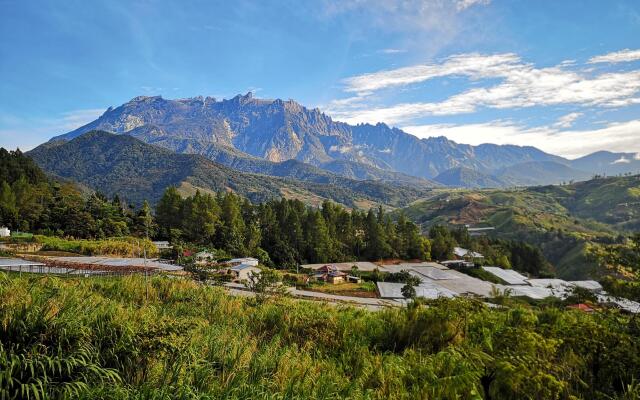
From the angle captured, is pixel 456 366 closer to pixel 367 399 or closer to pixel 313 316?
pixel 367 399

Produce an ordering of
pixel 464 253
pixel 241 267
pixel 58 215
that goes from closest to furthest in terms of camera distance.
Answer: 1. pixel 241 267
2. pixel 58 215
3. pixel 464 253

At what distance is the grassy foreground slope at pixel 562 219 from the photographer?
101000 millimetres

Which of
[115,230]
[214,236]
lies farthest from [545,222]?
[115,230]

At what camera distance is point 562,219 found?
463ft

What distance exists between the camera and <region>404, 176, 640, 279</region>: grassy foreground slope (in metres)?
101

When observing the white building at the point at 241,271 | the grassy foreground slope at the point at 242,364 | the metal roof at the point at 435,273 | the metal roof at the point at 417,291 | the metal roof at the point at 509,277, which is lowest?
the metal roof at the point at 509,277

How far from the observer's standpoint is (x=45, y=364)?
4375 millimetres

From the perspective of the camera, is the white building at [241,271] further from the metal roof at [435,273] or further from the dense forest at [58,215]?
the metal roof at [435,273]

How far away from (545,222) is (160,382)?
147 meters

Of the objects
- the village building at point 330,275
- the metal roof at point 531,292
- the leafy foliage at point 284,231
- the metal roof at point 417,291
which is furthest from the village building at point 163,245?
the metal roof at point 531,292

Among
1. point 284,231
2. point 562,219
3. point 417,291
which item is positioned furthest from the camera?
point 562,219

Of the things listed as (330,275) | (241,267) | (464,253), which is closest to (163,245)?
(241,267)

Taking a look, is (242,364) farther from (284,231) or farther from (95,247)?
(284,231)

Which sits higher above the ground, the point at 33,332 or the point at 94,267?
the point at 33,332
